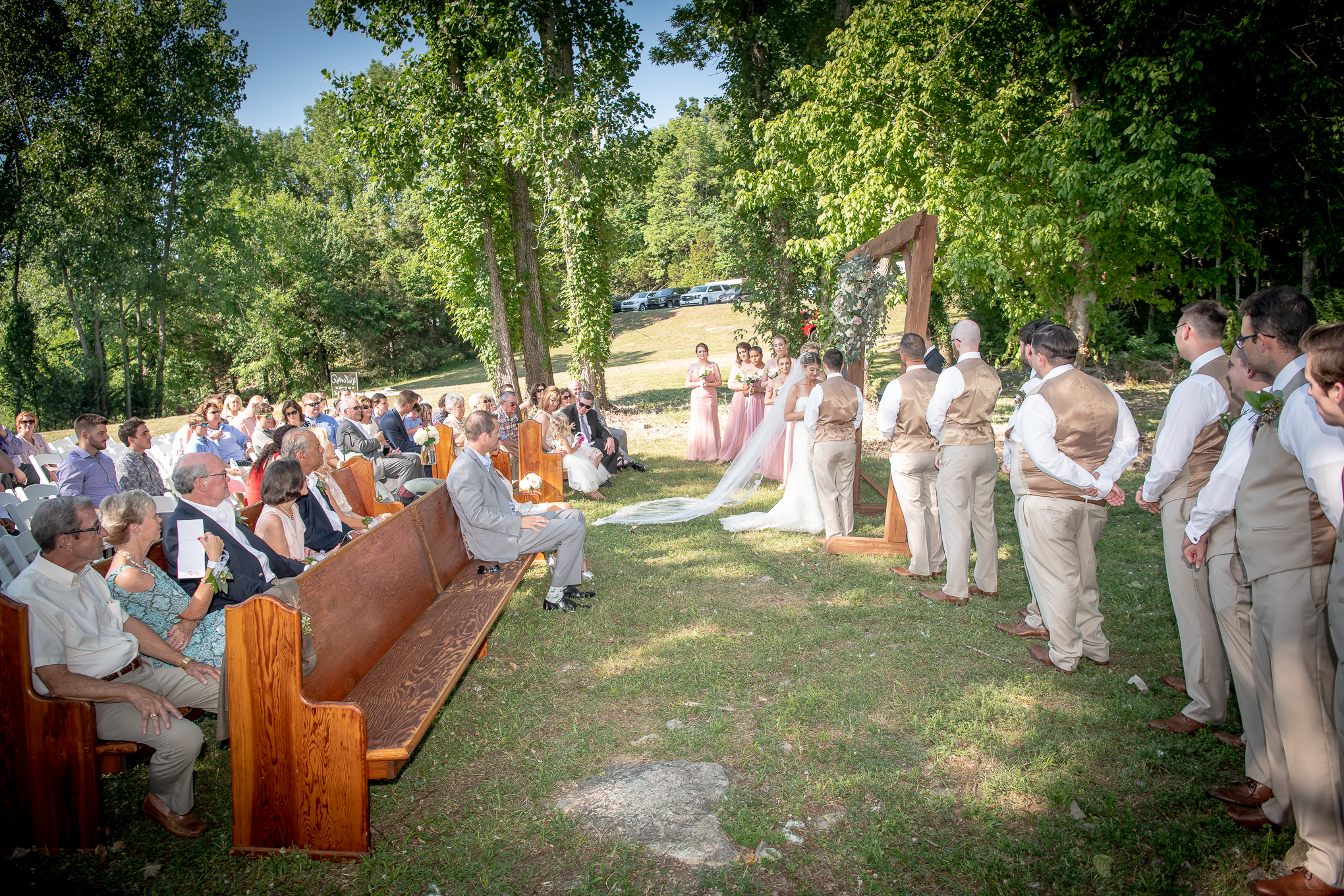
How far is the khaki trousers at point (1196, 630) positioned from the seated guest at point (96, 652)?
5367 millimetres

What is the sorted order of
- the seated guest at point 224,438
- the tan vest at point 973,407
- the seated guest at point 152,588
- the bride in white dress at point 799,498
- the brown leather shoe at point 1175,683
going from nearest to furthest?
the seated guest at point 152,588 → the brown leather shoe at point 1175,683 → the tan vest at point 973,407 → the bride in white dress at point 799,498 → the seated guest at point 224,438

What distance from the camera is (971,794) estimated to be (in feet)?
11.7

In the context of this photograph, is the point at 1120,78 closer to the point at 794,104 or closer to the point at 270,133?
the point at 794,104

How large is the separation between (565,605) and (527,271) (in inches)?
479

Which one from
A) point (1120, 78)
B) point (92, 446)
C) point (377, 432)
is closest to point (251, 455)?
point (377, 432)

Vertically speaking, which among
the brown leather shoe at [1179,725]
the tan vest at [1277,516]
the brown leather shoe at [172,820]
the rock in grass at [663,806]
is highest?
the tan vest at [1277,516]

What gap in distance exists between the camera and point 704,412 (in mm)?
13062

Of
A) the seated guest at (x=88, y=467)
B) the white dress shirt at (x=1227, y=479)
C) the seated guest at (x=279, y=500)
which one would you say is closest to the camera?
the white dress shirt at (x=1227, y=479)

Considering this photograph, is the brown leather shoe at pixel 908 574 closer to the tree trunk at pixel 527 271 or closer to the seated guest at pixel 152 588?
the seated guest at pixel 152 588

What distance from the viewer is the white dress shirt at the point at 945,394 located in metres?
5.74

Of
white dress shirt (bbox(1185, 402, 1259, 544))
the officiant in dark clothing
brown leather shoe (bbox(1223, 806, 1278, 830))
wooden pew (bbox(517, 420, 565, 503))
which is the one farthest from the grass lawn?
the officiant in dark clothing

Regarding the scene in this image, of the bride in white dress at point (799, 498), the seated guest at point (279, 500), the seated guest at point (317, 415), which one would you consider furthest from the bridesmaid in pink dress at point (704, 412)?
the seated guest at point (279, 500)

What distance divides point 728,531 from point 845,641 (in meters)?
3.25

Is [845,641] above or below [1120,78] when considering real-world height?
below
